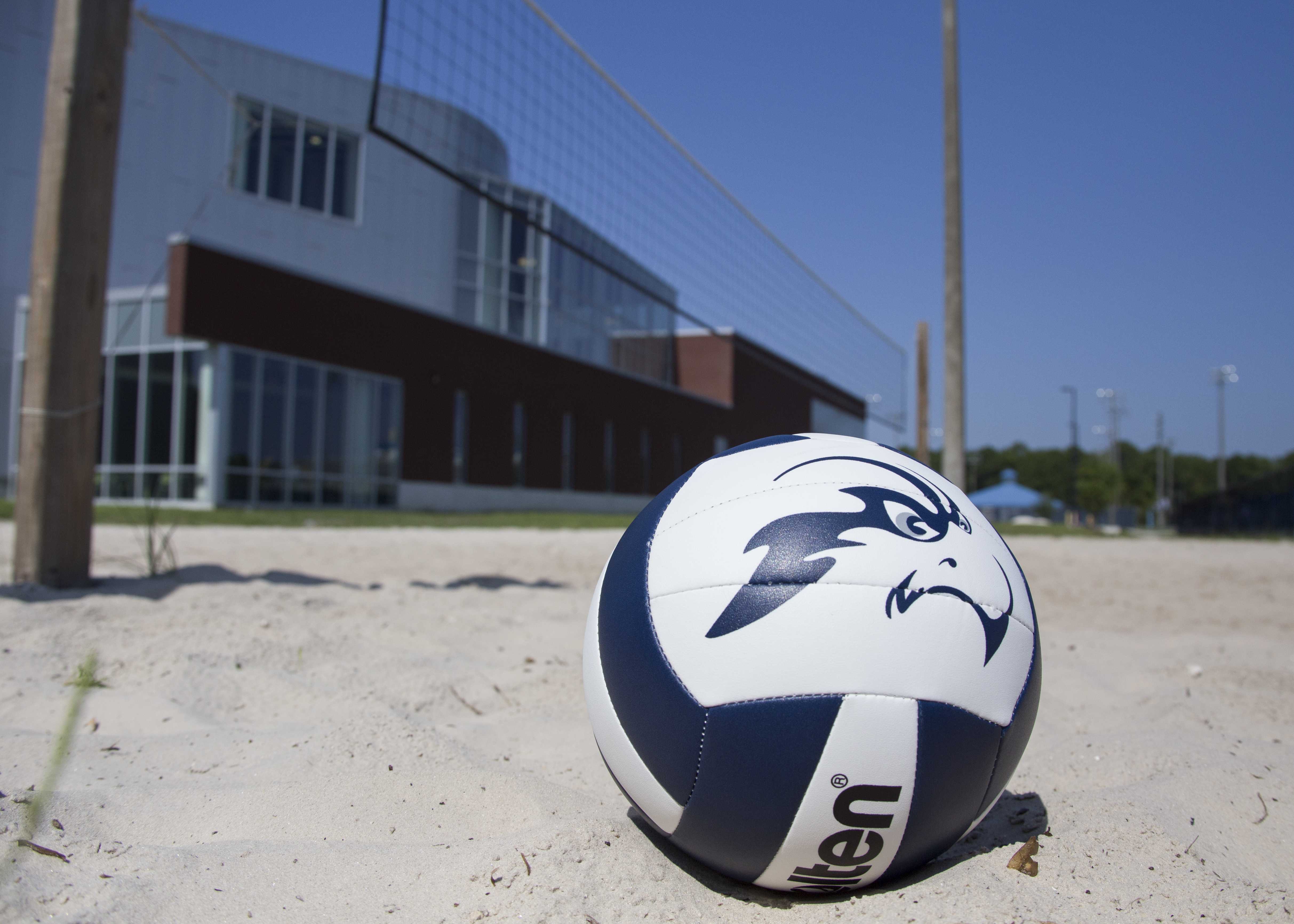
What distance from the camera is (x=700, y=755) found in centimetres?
165

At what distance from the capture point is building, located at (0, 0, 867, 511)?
45.4 feet

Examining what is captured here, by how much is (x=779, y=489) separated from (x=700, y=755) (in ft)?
1.81

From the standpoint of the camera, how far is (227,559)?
584 centimetres

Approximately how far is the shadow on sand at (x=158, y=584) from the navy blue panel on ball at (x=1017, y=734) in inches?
139

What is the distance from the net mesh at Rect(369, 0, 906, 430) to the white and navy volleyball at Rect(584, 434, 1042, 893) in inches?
155

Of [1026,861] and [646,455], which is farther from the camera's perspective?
[646,455]

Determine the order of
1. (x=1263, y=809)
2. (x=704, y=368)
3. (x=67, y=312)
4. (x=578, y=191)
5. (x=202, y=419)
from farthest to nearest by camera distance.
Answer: (x=704, y=368) → (x=202, y=419) → (x=578, y=191) → (x=67, y=312) → (x=1263, y=809)

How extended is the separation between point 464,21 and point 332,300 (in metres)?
9.45

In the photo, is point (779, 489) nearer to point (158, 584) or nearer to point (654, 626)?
point (654, 626)

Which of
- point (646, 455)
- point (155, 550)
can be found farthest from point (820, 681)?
point (646, 455)

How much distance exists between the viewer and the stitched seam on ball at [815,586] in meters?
1.64

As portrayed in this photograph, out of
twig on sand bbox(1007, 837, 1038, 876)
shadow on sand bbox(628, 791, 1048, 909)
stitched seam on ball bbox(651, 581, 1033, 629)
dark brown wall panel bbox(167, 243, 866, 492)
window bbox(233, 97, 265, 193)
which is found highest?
window bbox(233, 97, 265, 193)

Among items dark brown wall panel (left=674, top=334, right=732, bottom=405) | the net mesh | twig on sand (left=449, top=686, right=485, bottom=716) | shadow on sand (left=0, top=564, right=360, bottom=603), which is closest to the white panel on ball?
twig on sand (left=449, top=686, right=485, bottom=716)

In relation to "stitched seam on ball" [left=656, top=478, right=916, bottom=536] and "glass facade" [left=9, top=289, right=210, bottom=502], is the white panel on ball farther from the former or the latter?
"glass facade" [left=9, top=289, right=210, bottom=502]
